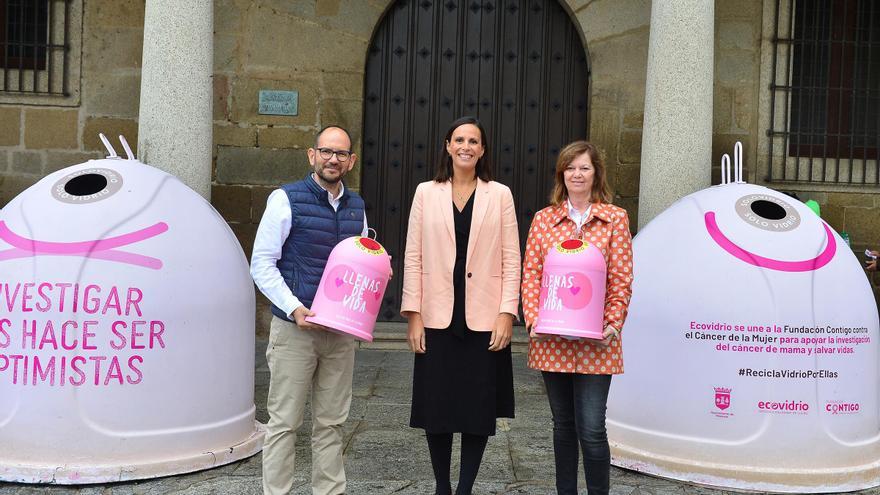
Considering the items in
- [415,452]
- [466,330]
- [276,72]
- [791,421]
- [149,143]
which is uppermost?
[276,72]

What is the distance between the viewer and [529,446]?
541 centimetres

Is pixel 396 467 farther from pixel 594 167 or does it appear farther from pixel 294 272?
pixel 594 167

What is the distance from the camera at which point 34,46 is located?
8969 mm

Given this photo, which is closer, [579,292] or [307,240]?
[579,292]

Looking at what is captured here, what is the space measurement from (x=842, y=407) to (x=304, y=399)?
269 centimetres

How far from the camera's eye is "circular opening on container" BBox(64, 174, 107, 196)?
483 centimetres

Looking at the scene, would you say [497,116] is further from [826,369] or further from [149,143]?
[826,369]

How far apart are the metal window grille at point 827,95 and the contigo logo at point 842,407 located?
462 centimetres

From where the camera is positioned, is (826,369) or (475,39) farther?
(475,39)

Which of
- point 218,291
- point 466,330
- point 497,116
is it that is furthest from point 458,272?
point 497,116

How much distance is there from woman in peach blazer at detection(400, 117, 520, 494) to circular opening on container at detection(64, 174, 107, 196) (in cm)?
184

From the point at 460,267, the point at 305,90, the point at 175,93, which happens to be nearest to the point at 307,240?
the point at 460,267

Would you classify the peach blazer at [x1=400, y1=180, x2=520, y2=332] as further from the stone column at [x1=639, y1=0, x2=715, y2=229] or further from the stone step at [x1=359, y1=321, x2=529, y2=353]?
the stone step at [x1=359, y1=321, x2=529, y2=353]

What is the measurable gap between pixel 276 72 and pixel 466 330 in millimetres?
5597
